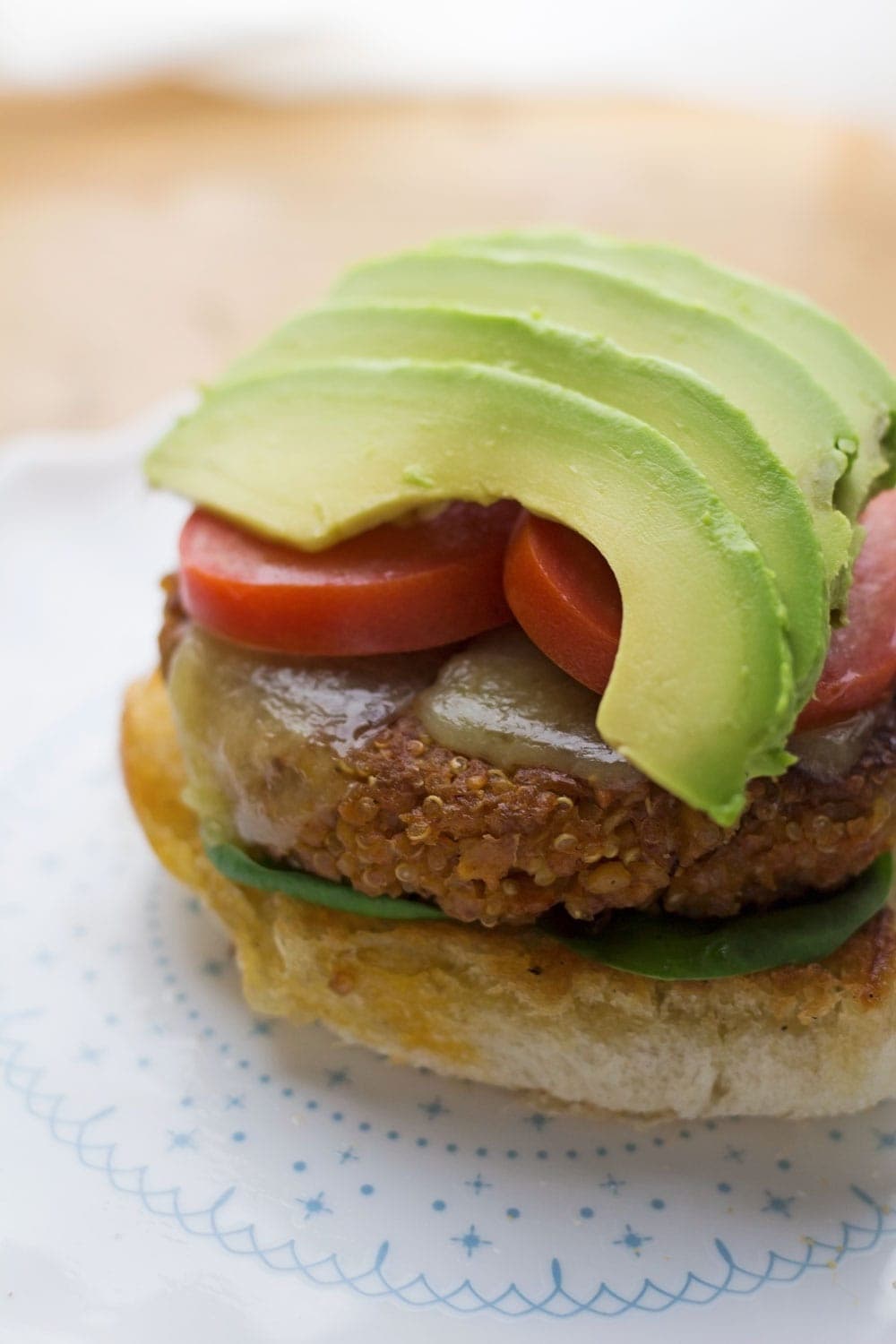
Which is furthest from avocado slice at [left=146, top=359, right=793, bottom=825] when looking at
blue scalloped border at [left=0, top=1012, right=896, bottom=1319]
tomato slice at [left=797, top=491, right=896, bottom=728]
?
blue scalloped border at [left=0, top=1012, right=896, bottom=1319]

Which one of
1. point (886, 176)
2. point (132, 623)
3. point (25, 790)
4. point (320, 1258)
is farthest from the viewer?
point (886, 176)

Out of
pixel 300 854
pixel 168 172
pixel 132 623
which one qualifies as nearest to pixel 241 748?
pixel 300 854

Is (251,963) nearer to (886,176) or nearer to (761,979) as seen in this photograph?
(761,979)

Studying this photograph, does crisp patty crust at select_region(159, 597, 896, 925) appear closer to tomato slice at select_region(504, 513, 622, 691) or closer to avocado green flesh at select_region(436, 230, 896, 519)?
tomato slice at select_region(504, 513, 622, 691)

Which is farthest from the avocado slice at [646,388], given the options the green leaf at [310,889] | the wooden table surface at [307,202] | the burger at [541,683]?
the wooden table surface at [307,202]

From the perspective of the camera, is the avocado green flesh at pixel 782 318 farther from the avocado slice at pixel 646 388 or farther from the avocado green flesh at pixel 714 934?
the avocado green flesh at pixel 714 934

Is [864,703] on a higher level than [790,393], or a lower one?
lower

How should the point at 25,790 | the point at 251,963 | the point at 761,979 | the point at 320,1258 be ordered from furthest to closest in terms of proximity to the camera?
1. the point at 25,790
2. the point at 251,963
3. the point at 761,979
4. the point at 320,1258

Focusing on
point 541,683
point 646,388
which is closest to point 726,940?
point 541,683
